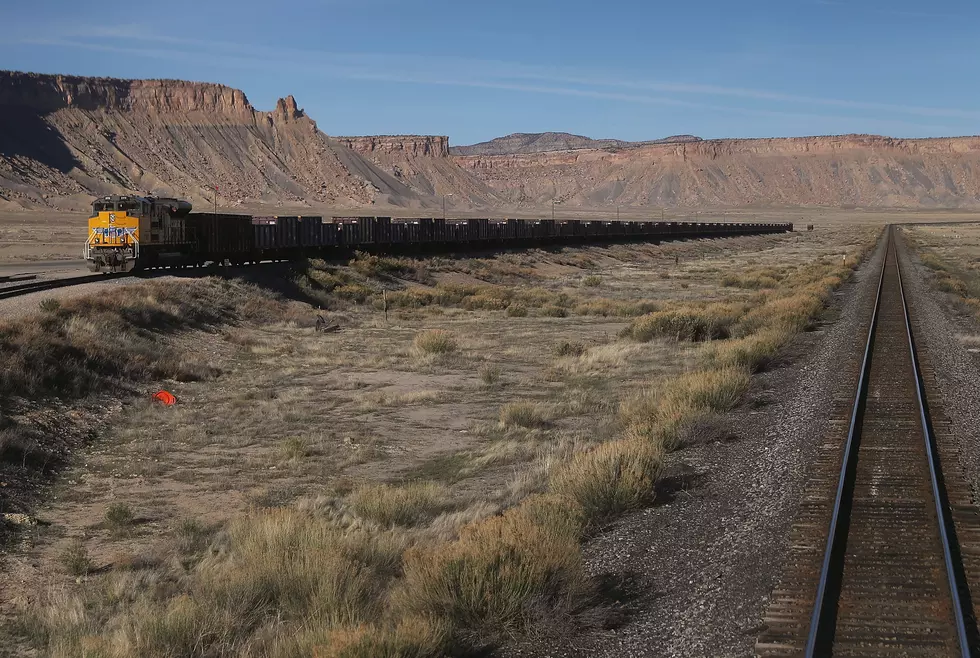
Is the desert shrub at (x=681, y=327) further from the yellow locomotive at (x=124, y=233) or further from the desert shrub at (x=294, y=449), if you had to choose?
the yellow locomotive at (x=124, y=233)

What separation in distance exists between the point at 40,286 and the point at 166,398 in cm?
943

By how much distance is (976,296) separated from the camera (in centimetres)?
3494

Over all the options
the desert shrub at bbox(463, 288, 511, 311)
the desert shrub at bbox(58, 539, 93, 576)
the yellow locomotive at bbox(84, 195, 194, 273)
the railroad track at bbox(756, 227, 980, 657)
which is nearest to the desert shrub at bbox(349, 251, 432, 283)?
the desert shrub at bbox(463, 288, 511, 311)

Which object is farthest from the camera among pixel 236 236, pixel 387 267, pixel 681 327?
pixel 387 267

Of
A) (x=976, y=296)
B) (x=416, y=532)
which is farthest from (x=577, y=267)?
(x=416, y=532)

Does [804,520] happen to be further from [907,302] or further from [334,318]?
[907,302]

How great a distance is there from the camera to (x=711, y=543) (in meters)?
7.86

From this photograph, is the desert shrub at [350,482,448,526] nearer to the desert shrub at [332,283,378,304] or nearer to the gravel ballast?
the gravel ballast

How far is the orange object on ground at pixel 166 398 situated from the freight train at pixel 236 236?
12.5 metres

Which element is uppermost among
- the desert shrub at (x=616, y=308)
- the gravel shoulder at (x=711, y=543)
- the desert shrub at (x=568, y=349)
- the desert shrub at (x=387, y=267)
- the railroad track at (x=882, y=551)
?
the desert shrub at (x=387, y=267)

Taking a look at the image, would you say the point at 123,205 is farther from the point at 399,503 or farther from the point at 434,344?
the point at 399,503

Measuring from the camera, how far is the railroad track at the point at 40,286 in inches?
856

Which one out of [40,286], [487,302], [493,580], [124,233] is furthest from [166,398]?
[487,302]

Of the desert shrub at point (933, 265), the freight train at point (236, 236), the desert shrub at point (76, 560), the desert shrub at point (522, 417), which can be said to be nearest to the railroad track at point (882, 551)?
the desert shrub at point (522, 417)
